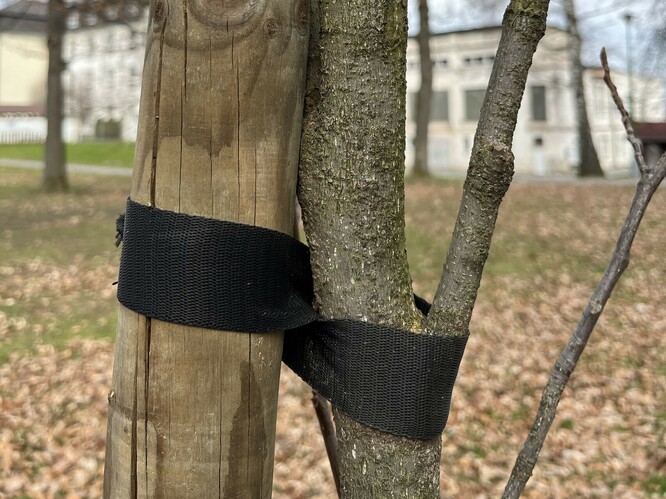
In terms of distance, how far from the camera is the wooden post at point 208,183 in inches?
46.5

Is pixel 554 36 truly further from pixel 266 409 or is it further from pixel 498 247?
pixel 266 409

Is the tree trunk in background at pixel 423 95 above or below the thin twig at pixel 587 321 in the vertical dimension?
above

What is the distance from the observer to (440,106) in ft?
133

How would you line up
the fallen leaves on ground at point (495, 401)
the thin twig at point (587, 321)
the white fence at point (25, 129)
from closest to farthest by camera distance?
the thin twig at point (587, 321), the fallen leaves on ground at point (495, 401), the white fence at point (25, 129)

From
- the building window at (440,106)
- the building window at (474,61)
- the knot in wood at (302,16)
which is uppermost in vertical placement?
the building window at (474,61)

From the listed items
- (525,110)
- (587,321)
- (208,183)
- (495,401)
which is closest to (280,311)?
(208,183)

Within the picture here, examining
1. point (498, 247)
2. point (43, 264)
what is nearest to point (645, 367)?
point (498, 247)

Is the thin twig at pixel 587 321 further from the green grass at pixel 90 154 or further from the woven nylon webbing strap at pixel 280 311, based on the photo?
the green grass at pixel 90 154

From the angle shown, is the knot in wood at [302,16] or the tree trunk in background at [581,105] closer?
the knot in wood at [302,16]

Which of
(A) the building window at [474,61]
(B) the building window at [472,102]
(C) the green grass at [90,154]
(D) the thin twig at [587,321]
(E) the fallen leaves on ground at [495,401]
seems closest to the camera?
(D) the thin twig at [587,321]

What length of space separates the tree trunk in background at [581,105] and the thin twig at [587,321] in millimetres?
21076

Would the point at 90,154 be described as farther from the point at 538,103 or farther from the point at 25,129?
the point at 538,103

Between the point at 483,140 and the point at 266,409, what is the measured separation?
2.10 ft

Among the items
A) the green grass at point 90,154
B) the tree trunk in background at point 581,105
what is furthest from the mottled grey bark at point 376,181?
the green grass at point 90,154
